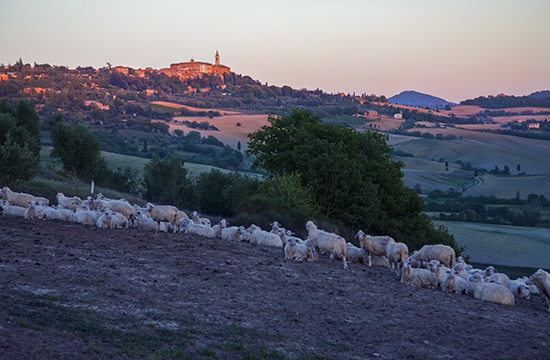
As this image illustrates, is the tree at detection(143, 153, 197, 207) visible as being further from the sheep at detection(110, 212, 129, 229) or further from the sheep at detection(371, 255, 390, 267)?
the sheep at detection(371, 255, 390, 267)

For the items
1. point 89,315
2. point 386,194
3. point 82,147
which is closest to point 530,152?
point 386,194

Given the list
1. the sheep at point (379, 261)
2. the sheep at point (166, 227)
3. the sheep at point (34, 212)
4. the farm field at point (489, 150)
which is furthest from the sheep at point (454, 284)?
the farm field at point (489, 150)

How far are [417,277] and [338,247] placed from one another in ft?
11.5

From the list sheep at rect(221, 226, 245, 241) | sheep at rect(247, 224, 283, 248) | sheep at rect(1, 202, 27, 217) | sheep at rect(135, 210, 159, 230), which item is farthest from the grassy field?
sheep at rect(1, 202, 27, 217)

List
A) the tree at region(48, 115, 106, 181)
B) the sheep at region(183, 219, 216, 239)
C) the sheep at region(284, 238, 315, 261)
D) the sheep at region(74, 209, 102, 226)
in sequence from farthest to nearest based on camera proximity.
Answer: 1. the tree at region(48, 115, 106, 181)
2. the sheep at region(183, 219, 216, 239)
3. the sheep at region(74, 209, 102, 226)
4. the sheep at region(284, 238, 315, 261)

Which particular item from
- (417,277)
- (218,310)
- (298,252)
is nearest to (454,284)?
(417,277)

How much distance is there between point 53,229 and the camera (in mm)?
19422

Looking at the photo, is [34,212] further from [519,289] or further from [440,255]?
[519,289]

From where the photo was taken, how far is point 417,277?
1769 centimetres

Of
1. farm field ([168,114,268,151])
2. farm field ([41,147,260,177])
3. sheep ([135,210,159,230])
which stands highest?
sheep ([135,210,159,230])

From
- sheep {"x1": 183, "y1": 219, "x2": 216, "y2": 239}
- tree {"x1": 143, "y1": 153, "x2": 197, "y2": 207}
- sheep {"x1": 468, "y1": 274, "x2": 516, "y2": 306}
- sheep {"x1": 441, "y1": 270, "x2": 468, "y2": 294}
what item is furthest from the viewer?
tree {"x1": 143, "y1": 153, "x2": 197, "y2": 207}

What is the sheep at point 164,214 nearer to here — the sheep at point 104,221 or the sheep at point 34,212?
the sheep at point 104,221

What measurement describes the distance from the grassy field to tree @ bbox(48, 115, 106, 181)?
42.0m

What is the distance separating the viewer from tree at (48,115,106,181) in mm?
48250
